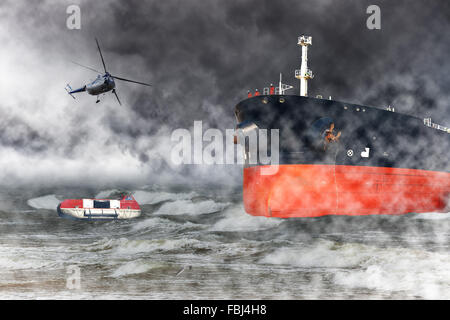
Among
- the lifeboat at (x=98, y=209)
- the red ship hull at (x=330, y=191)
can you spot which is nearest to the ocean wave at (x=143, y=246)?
the red ship hull at (x=330, y=191)

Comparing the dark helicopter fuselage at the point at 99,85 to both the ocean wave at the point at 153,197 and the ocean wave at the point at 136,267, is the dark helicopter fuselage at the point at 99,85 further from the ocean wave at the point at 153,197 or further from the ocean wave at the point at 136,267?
the ocean wave at the point at 153,197

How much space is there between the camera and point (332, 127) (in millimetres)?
26312

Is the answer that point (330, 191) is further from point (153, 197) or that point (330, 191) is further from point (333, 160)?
point (153, 197)

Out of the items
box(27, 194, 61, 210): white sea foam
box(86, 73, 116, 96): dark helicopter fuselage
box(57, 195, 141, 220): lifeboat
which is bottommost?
box(27, 194, 61, 210): white sea foam

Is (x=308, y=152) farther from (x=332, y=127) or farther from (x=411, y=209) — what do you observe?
(x=411, y=209)

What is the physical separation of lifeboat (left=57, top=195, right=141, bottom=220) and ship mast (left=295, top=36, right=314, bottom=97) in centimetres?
2643

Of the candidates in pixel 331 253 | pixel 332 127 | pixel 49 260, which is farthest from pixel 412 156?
pixel 49 260

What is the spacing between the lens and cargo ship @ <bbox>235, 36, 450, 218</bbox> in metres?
25.7

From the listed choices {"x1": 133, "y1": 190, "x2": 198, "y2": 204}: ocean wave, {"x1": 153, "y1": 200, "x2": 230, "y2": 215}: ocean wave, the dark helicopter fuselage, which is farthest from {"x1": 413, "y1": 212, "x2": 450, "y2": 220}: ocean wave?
{"x1": 133, "y1": 190, "x2": 198, "y2": 204}: ocean wave

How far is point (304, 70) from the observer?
31328 mm

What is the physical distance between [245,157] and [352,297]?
1868cm

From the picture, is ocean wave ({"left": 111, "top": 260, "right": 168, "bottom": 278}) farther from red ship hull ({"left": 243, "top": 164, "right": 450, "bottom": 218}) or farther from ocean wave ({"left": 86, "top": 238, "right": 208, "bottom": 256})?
red ship hull ({"left": 243, "top": 164, "right": 450, "bottom": 218})

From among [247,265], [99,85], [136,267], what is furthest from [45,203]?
[247,265]

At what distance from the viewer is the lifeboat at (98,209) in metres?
46.8
